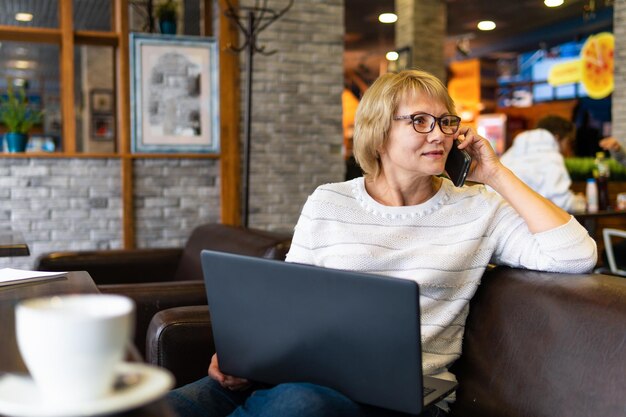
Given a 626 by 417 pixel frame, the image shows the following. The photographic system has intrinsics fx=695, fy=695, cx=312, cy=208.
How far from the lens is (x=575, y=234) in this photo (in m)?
1.62

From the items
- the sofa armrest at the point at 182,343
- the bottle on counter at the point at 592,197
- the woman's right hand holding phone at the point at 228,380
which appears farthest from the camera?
the bottle on counter at the point at 592,197

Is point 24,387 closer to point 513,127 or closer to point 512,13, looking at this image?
point 512,13

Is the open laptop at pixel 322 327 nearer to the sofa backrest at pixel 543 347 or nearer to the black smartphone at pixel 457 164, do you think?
the sofa backrest at pixel 543 347

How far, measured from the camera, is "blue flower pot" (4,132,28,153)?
4324mm

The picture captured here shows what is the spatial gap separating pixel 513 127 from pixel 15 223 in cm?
1087

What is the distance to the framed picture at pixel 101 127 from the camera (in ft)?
33.5

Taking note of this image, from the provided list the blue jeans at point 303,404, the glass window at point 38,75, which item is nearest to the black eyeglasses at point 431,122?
the blue jeans at point 303,404

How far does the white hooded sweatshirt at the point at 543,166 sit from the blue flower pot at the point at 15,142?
329cm

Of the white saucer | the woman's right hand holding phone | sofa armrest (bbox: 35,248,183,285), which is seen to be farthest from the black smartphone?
sofa armrest (bbox: 35,248,183,285)

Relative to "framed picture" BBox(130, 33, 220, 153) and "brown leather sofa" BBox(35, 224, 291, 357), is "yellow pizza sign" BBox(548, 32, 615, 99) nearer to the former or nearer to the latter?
"framed picture" BBox(130, 33, 220, 153)

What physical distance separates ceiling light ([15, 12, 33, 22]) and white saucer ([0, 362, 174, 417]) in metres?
10.2

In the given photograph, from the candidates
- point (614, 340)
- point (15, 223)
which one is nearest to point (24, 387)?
point (614, 340)

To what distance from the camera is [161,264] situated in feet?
11.2

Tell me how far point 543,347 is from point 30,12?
31.8 ft
